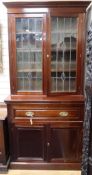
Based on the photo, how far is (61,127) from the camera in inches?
102

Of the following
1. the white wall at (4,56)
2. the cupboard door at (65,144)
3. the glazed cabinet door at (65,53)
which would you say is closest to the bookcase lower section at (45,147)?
the cupboard door at (65,144)

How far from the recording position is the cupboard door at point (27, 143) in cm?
262

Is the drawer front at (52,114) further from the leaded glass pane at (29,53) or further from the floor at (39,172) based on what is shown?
the floor at (39,172)

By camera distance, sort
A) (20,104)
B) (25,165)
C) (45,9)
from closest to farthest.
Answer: (45,9), (20,104), (25,165)

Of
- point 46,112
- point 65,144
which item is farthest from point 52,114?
point 65,144

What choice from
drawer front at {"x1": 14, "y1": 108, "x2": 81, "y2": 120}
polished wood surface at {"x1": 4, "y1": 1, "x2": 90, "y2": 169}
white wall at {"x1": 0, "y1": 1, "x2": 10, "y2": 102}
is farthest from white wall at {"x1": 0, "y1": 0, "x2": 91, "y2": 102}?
drawer front at {"x1": 14, "y1": 108, "x2": 81, "y2": 120}

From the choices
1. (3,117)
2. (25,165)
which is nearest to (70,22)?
(3,117)

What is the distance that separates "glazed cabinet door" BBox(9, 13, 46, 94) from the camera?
2449 millimetres

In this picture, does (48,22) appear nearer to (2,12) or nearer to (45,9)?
(45,9)

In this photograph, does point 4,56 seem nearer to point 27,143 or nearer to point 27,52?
point 27,52

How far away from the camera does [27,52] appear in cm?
255

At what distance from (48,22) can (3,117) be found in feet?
4.10

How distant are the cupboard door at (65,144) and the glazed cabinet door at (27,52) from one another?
22.6 inches

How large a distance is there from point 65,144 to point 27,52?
123 cm
